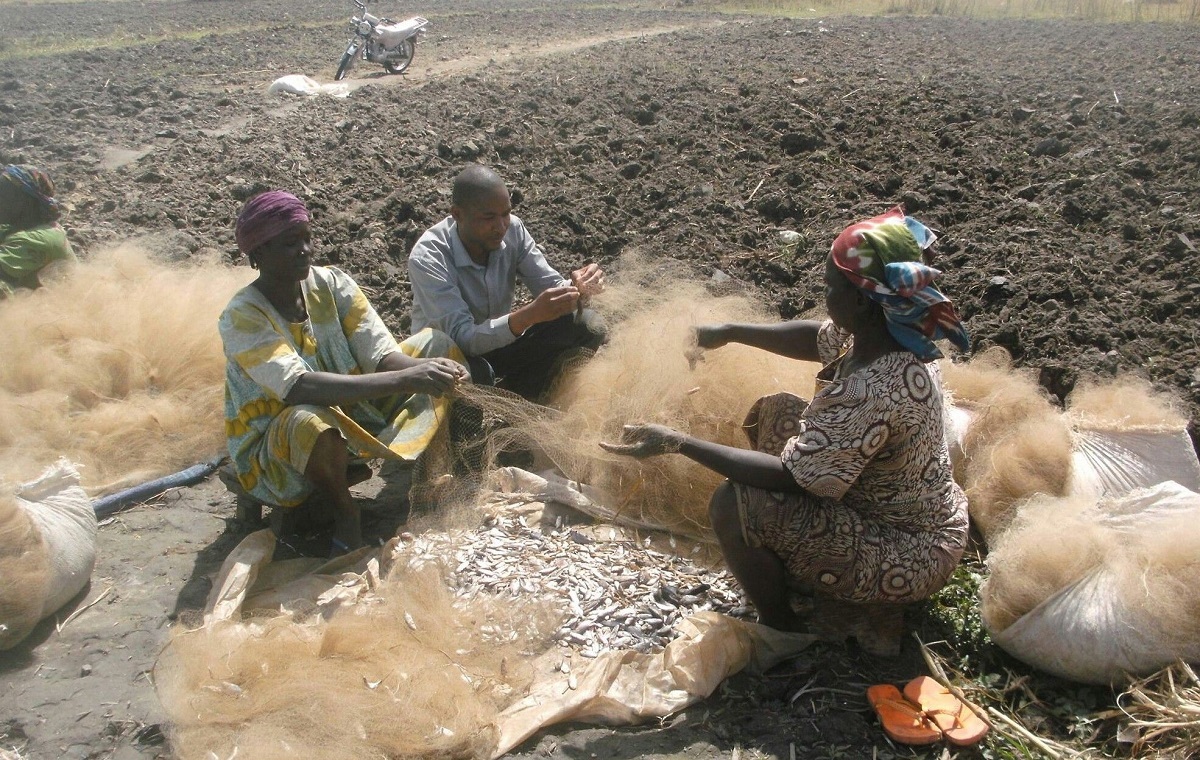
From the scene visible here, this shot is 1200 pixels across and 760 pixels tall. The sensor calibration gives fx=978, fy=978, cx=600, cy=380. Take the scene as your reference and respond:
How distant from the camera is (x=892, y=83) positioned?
809cm

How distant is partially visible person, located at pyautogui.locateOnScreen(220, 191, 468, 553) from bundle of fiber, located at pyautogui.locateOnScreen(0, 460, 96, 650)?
58 centimetres

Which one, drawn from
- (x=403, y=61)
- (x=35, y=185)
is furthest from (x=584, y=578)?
(x=403, y=61)

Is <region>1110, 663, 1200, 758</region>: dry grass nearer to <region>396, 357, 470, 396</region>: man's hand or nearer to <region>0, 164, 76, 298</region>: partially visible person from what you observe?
<region>396, 357, 470, 396</region>: man's hand

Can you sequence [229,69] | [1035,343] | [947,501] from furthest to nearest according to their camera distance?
[229,69]
[1035,343]
[947,501]

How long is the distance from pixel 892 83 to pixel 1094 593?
6.14 meters

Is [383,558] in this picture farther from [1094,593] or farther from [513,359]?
[1094,593]

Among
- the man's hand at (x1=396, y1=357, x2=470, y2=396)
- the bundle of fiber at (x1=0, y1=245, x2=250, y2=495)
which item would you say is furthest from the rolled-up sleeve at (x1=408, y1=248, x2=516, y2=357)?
the bundle of fiber at (x1=0, y1=245, x2=250, y2=495)

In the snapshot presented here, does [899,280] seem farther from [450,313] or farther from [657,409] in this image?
[450,313]

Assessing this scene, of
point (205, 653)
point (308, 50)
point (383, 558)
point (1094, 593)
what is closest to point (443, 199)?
point (383, 558)

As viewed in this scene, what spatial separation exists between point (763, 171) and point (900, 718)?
15.4 feet

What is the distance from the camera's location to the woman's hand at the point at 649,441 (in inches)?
118

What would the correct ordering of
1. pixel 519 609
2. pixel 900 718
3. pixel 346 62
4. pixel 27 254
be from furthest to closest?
pixel 346 62, pixel 27 254, pixel 519 609, pixel 900 718

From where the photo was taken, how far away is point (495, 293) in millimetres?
4605

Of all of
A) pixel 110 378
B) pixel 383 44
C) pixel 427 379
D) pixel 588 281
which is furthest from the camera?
pixel 383 44
